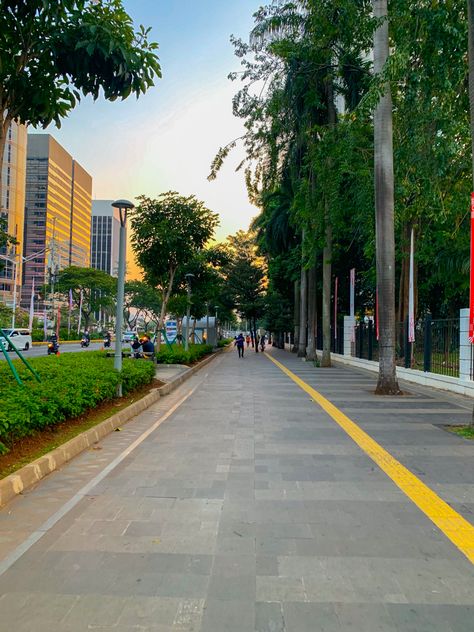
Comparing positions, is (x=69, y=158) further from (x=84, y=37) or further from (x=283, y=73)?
(x=84, y=37)

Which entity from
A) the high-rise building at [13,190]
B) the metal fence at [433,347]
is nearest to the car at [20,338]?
the metal fence at [433,347]

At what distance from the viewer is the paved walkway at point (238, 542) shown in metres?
2.95

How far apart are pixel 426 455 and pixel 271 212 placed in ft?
93.4

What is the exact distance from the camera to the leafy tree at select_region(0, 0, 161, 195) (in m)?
5.70

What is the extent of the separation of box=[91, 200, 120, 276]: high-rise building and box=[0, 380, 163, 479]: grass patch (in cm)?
13699

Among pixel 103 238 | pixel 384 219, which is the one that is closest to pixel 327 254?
pixel 384 219

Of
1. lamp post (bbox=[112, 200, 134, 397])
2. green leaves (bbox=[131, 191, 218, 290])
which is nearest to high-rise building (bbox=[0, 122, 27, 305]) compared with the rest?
green leaves (bbox=[131, 191, 218, 290])

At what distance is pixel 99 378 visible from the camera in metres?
10.0

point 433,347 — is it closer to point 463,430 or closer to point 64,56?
→ point 463,430

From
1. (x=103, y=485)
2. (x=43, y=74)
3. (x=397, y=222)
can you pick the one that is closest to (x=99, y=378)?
(x=103, y=485)

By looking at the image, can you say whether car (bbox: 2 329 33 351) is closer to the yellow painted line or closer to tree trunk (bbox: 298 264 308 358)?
tree trunk (bbox: 298 264 308 358)

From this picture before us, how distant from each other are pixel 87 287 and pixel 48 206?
52.4m

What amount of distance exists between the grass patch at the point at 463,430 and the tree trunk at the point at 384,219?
4594mm

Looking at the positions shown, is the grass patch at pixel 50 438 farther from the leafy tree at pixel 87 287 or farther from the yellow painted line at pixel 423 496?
the leafy tree at pixel 87 287
